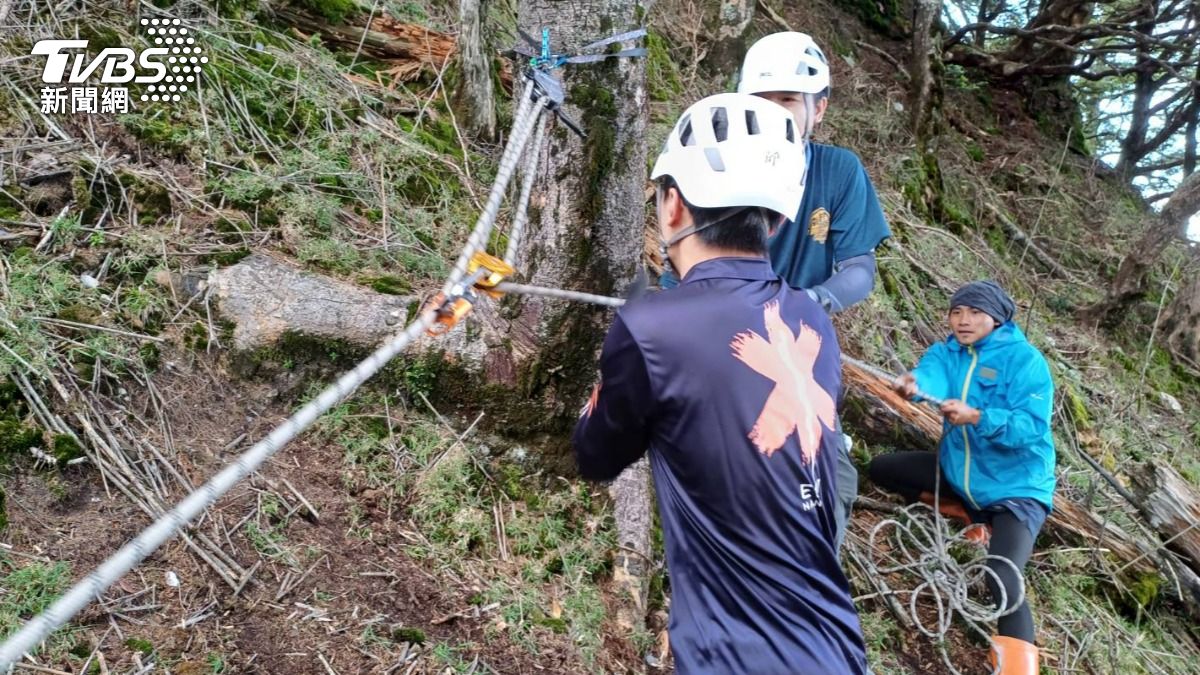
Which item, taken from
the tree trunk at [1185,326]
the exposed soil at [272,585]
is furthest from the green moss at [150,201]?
the tree trunk at [1185,326]

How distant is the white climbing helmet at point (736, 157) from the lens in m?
1.88

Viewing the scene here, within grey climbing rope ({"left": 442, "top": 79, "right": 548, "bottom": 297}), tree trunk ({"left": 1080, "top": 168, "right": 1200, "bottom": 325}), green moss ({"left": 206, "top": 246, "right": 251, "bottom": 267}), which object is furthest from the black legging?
tree trunk ({"left": 1080, "top": 168, "right": 1200, "bottom": 325})

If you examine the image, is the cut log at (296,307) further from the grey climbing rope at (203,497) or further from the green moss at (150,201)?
the grey climbing rope at (203,497)

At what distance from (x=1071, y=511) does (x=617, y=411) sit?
3771 mm

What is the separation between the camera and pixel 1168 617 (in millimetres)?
4434

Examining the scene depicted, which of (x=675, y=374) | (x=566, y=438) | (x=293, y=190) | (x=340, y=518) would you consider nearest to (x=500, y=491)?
(x=566, y=438)

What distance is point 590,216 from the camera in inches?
115

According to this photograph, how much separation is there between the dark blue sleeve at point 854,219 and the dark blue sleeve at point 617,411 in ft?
4.74

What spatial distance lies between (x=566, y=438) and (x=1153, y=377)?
23.9 feet

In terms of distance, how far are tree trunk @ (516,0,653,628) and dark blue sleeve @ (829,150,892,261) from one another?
72 centimetres

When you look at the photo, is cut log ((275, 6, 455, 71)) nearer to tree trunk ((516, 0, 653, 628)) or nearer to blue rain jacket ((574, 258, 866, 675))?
tree trunk ((516, 0, 653, 628))

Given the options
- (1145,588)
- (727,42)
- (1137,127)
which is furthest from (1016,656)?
(1137,127)

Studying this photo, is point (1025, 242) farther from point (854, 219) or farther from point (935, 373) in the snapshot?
point (854, 219)

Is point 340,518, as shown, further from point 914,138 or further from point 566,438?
point 914,138
